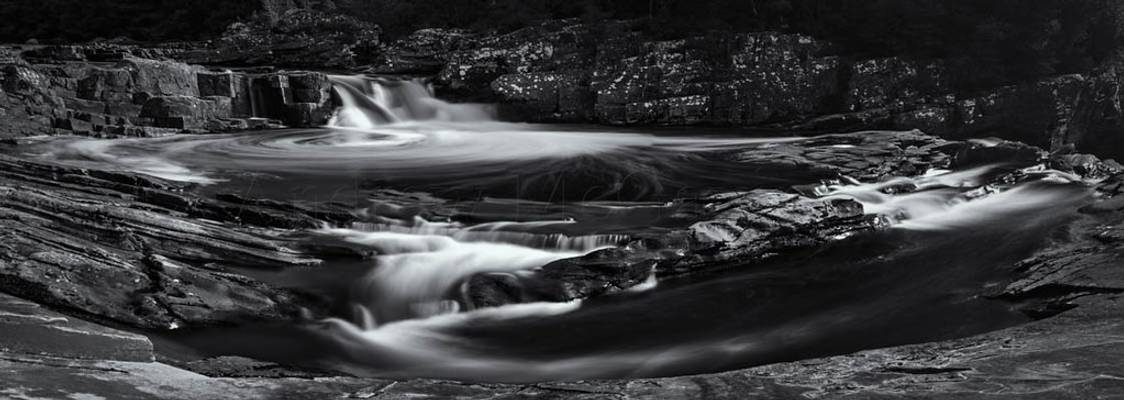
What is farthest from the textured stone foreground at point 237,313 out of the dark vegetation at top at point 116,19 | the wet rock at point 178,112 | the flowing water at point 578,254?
the dark vegetation at top at point 116,19

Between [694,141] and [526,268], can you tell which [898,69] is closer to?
[694,141]

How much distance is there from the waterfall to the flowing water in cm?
430

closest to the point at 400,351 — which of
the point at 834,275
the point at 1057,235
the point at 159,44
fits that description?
the point at 834,275

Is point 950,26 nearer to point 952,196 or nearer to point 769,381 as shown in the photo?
point 952,196

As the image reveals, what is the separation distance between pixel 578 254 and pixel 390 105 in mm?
14102

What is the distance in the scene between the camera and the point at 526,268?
8.21 m

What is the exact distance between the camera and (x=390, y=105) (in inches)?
851

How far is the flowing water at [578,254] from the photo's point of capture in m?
6.69

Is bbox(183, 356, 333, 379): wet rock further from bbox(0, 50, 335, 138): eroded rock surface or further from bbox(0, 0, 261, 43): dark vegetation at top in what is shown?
bbox(0, 0, 261, 43): dark vegetation at top

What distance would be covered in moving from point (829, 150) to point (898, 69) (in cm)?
890

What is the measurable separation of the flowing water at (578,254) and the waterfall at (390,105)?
14.1 ft

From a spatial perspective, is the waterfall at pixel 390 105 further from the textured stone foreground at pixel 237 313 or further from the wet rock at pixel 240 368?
the wet rock at pixel 240 368

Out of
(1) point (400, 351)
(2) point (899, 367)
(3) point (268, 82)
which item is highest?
(3) point (268, 82)

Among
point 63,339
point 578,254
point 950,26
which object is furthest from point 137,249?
point 950,26
